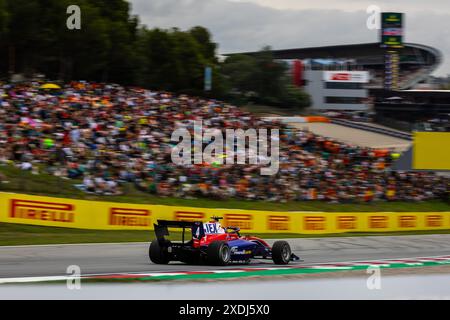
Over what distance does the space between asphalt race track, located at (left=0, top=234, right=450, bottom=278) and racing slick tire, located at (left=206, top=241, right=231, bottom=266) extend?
0.18 meters

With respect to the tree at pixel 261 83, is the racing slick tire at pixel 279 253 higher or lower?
lower

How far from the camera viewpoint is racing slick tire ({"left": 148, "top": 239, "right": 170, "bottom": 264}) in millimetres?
11672

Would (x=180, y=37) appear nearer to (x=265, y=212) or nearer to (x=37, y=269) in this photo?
(x=265, y=212)

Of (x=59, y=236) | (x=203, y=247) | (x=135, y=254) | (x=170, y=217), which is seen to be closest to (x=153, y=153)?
(x=170, y=217)

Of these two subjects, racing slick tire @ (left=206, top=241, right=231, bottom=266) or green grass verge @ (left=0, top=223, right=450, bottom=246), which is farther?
green grass verge @ (left=0, top=223, right=450, bottom=246)

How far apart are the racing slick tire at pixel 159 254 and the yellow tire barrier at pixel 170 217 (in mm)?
6726

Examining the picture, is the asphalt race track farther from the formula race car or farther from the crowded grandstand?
the crowded grandstand

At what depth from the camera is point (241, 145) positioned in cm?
2550

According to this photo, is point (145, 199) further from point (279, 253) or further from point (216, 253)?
point (216, 253)

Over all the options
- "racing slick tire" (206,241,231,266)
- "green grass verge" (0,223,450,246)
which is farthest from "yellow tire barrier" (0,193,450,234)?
"racing slick tire" (206,241,231,266)

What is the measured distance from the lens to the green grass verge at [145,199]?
1905cm

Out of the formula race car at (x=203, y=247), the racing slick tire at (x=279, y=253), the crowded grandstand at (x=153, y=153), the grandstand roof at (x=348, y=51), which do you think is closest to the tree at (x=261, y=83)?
the grandstand roof at (x=348, y=51)

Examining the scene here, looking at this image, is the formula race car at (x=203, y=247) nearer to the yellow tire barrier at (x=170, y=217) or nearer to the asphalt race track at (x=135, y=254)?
the asphalt race track at (x=135, y=254)

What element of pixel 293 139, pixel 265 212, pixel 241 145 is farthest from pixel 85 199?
pixel 293 139
